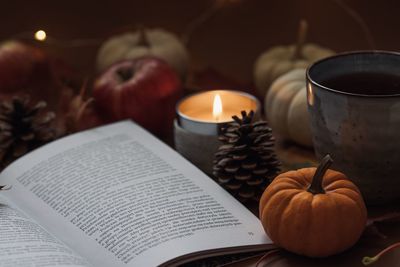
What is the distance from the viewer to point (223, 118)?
95 cm

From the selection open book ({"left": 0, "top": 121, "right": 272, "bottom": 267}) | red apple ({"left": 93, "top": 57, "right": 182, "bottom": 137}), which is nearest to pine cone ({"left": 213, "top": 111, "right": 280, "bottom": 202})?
open book ({"left": 0, "top": 121, "right": 272, "bottom": 267})

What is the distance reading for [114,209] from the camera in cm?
78

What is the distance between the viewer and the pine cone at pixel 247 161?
822mm

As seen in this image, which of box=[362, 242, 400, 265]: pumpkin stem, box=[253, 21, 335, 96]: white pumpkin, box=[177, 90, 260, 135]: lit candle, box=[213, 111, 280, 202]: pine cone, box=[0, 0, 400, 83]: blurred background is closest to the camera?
box=[362, 242, 400, 265]: pumpkin stem

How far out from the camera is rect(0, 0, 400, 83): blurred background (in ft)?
4.31

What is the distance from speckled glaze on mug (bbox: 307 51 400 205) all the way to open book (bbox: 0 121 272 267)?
13 cm

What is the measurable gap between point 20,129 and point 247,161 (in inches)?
14.1

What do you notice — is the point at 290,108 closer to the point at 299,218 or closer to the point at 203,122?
the point at 203,122

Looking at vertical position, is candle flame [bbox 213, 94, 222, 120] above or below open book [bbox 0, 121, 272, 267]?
above

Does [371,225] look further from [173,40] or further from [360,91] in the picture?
[173,40]

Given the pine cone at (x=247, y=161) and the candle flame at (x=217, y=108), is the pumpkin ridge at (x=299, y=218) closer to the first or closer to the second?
the pine cone at (x=247, y=161)

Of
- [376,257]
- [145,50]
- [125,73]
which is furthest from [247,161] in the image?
[145,50]

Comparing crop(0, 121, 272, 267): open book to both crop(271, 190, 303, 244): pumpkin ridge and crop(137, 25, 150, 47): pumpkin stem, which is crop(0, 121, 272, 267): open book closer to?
crop(271, 190, 303, 244): pumpkin ridge

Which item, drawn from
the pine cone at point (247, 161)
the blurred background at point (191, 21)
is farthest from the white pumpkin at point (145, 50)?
the pine cone at point (247, 161)
